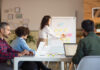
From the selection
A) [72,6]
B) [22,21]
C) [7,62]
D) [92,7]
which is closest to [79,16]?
[72,6]

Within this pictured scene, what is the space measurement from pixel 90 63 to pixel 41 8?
16.0 feet

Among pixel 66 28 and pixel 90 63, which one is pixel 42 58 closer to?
pixel 90 63

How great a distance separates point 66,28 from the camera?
4738mm

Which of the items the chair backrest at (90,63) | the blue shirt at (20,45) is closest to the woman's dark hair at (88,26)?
the chair backrest at (90,63)

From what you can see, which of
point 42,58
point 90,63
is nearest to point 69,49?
point 42,58

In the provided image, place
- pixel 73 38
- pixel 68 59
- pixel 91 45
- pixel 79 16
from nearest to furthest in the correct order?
pixel 91 45 → pixel 68 59 → pixel 73 38 → pixel 79 16

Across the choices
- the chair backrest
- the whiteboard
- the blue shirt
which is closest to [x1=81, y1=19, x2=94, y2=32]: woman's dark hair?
the chair backrest

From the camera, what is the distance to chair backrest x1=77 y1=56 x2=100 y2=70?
5.33 feet

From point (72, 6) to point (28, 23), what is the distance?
1.62m

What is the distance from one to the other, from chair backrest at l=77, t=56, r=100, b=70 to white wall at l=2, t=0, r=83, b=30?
178 inches

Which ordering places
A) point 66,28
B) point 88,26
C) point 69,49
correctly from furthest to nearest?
point 66,28
point 69,49
point 88,26

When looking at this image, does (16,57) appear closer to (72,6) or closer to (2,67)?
(2,67)

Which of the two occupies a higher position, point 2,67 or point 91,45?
point 91,45

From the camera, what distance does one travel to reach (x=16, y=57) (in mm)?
2033
